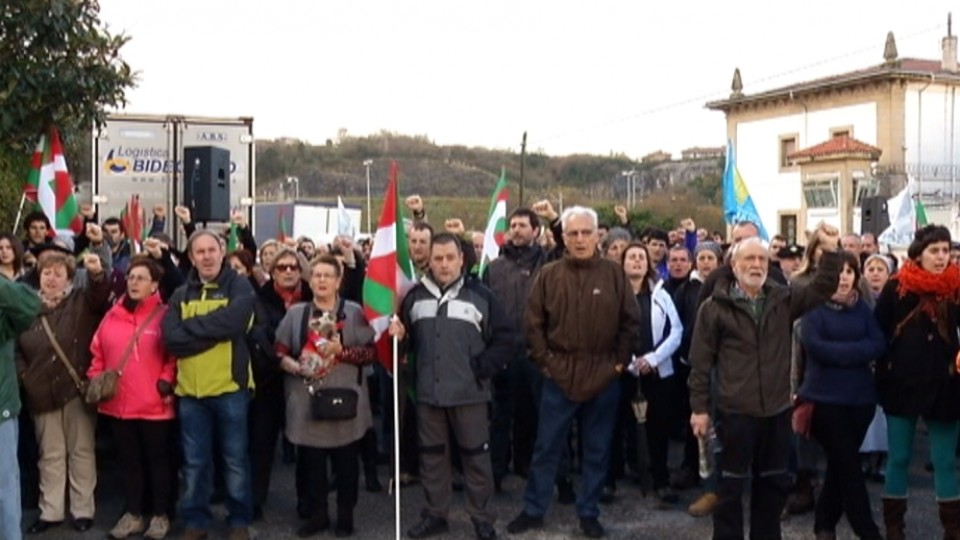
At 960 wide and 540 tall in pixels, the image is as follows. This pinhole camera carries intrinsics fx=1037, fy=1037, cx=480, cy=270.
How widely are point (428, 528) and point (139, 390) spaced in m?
2.12

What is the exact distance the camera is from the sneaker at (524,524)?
703 cm

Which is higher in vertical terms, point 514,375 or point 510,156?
point 510,156

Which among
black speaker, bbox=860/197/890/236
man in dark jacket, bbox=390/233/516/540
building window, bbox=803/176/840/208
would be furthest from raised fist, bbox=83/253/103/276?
building window, bbox=803/176/840/208

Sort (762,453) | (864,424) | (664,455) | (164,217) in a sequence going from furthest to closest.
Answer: (164,217) < (664,455) < (864,424) < (762,453)

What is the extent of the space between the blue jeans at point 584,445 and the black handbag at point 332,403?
51.7 inches

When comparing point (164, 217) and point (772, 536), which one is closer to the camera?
point (772, 536)

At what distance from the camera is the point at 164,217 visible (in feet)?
44.7

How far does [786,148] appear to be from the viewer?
4791 cm

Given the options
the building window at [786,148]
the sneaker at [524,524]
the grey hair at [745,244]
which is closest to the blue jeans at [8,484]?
the sneaker at [524,524]

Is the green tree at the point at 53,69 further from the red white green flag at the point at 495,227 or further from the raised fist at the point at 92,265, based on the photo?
the red white green flag at the point at 495,227

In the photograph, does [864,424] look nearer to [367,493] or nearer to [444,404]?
[444,404]

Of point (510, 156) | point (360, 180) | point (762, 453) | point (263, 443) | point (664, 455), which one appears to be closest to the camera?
point (762, 453)

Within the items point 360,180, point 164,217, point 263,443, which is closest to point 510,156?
point 360,180

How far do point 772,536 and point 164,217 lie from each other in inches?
383
